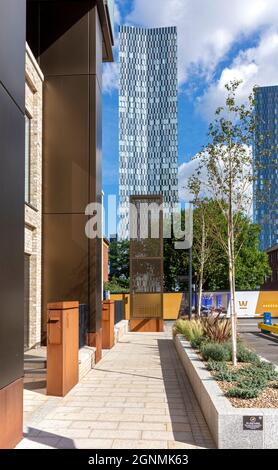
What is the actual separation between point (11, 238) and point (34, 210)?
7.27m

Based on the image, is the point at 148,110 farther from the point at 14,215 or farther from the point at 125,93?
the point at 14,215

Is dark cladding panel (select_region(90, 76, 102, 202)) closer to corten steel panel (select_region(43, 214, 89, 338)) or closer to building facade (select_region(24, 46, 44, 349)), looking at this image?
corten steel panel (select_region(43, 214, 89, 338))

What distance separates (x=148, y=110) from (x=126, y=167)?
21.1 metres

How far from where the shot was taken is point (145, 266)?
23.0 metres

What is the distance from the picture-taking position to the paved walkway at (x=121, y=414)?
5.61 m

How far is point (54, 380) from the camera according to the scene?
7996 mm

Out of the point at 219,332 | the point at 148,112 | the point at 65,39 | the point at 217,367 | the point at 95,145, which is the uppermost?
the point at 148,112

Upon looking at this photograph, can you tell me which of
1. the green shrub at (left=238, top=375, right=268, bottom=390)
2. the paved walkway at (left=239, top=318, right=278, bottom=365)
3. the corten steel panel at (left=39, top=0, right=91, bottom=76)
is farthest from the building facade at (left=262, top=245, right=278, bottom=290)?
the green shrub at (left=238, top=375, right=268, bottom=390)

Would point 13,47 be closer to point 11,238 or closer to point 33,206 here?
point 11,238

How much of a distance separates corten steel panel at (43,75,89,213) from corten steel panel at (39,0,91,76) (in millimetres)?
331

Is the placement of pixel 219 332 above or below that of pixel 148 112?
below

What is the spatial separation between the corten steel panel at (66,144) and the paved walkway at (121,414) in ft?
14.8

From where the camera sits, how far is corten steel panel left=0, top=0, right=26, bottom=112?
16.0ft

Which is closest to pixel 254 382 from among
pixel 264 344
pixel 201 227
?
pixel 264 344
